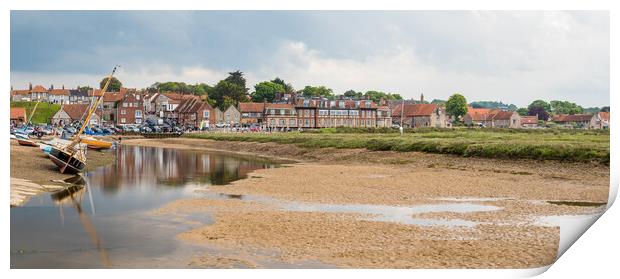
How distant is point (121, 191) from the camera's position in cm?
2473

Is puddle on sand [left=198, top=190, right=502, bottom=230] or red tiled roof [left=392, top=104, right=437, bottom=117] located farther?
red tiled roof [left=392, top=104, right=437, bottom=117]

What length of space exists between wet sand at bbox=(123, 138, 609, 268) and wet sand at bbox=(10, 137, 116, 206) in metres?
5.43

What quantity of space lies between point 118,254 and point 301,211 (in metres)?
7.02

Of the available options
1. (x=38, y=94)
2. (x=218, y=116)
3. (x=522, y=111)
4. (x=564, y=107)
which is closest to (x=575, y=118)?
(x=564, y=107)

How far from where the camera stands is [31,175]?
2639cm

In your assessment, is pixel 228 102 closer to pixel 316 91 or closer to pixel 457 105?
pixel 316 91

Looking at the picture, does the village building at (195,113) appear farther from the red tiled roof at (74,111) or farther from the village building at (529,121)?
the village building at (529,121)

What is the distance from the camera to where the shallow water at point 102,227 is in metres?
13.7

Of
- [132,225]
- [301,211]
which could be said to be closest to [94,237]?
[132,225]

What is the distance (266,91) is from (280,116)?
822 centimetres

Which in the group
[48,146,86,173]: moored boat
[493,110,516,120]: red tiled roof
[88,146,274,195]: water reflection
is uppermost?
[493,110,516,120]: red tiled roof

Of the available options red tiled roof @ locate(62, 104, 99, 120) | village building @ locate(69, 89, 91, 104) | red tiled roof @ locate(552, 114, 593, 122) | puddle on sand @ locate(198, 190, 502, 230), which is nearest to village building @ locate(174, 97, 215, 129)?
village building @ locate(69, 89, 91, 104)

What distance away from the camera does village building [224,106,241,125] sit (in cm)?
10275

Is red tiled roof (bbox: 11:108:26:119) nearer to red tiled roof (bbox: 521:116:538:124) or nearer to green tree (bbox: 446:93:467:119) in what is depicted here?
green tree (bbox: 446:93:467:119)
